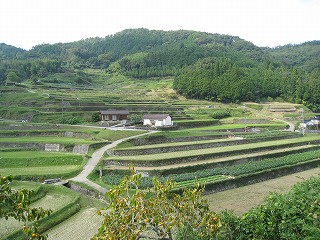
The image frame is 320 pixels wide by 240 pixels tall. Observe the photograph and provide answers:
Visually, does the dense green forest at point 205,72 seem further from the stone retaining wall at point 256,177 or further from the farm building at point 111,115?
the stone retaining wall at point 256,177

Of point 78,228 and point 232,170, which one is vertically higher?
point 78,228

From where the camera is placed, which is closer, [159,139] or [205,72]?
[159,139]

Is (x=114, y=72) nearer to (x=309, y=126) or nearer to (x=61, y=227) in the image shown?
(x=309, y=126)

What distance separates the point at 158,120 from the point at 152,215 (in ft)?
125

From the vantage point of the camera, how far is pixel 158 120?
44969 mm

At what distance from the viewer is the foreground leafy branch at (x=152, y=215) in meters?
6.38

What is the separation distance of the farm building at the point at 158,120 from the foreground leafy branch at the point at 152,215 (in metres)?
36.7

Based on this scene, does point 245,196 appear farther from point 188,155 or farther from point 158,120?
point 158,120

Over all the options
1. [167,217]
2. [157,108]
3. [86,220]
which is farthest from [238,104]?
[167,217]

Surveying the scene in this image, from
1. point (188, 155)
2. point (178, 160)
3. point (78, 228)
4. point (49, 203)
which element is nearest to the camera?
point (78, 228)

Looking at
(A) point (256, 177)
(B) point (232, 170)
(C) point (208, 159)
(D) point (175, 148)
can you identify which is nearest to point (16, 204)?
(B) point (232, 170)

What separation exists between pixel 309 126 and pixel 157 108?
86.0 feet

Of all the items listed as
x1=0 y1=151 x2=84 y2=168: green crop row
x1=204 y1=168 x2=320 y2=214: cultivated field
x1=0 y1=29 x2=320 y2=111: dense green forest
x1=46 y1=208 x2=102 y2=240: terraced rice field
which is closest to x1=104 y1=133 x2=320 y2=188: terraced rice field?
x1=204 y1=168 x2=320 y2=214: cultivated field

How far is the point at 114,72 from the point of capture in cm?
12138
